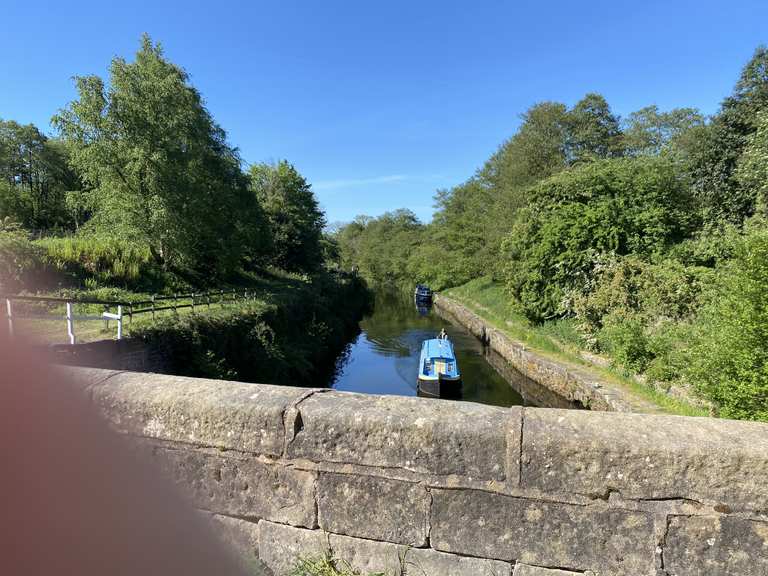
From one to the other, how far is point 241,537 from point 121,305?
8514 mm

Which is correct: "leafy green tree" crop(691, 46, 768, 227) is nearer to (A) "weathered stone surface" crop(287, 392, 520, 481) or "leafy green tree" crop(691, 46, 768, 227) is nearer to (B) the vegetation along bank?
(B) the vegetation along bank

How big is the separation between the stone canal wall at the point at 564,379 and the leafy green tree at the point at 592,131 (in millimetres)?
16178

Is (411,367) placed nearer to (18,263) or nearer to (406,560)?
(18,263)

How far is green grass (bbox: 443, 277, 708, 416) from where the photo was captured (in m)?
10.9

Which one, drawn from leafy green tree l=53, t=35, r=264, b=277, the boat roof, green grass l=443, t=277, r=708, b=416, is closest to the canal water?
the boat roof

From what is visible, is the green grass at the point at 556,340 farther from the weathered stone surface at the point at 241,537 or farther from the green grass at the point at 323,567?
the weathered stone surface at the point at 241,537

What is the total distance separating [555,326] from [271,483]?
66.0 ft

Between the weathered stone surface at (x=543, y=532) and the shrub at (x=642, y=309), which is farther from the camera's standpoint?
the shrub at (x=642, y=309)

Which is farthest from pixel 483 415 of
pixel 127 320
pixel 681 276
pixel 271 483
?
pixel 681 276

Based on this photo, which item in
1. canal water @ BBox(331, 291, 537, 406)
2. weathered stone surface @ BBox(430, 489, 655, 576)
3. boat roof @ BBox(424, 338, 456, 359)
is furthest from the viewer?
boat roof @ BBox(424, 338, 456, 359)

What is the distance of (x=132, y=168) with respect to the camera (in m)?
16.0

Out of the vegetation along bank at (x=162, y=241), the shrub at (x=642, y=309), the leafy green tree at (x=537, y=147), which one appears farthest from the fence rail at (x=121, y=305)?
the leafy green tree at (x=537, y=147)

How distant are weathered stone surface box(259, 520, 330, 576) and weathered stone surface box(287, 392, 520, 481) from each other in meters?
0.40

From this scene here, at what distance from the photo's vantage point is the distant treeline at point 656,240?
7352 mm
